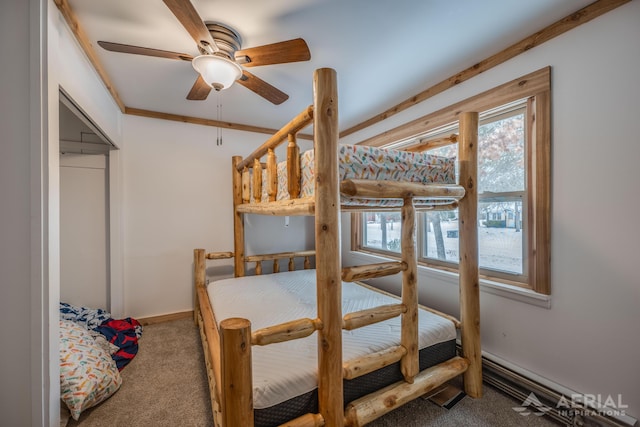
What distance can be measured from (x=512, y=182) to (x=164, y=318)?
357cm

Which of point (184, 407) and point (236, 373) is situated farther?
point (184, 407)

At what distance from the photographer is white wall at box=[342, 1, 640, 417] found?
4.19 feet

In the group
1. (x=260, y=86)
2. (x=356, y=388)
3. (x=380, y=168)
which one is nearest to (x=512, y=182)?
(x=380, y=168)

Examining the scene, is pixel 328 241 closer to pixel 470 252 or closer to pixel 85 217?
pixel 470 252

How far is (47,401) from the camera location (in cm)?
119

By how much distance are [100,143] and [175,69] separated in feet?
4.61

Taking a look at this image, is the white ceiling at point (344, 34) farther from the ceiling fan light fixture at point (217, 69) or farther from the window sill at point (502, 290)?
the window sill at point (502, 290)

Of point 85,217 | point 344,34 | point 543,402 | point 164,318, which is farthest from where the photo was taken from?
point 164,318

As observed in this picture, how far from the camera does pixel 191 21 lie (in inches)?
47.5

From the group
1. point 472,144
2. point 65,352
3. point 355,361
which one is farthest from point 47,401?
point 472,144

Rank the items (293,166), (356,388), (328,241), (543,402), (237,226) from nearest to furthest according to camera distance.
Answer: (328,241)
(356,388)
(293,166)
(543,402)
(237,226)

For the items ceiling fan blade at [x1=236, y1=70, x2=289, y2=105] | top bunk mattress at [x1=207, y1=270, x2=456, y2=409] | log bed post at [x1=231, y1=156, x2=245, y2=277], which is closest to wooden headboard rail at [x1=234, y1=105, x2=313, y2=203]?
ceiling fan blade at [x1=236, y1=70, x2=289, y2=105]

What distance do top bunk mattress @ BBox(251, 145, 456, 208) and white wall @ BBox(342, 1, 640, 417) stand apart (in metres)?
0.64

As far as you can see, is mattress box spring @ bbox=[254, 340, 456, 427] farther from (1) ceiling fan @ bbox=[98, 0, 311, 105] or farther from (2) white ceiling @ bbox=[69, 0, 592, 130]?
(2) white ceiling @ bbox=[69, 0, 592, 130]
